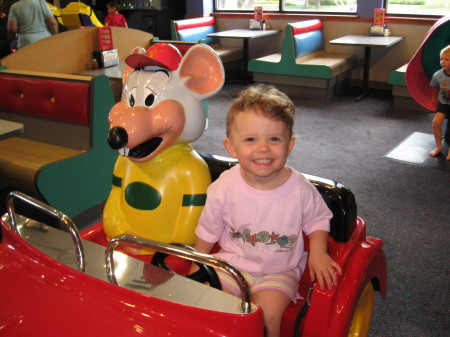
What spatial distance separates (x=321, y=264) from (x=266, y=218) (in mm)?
230

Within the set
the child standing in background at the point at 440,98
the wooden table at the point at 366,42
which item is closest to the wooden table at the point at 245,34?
the wooden table at the point at 366,42

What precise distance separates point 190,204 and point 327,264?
0.55 meters

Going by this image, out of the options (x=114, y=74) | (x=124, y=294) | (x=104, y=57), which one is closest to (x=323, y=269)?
(x=124, y=294)

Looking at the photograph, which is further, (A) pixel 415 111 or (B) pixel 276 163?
(A) pixel 415 111

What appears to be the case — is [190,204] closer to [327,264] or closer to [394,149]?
[327,264]

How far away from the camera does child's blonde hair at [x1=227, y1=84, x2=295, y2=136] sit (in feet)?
4.53

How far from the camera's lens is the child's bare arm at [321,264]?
1.42 m

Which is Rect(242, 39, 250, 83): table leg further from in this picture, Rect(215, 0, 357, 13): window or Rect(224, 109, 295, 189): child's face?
Rect(224, 109, 295, 189): child's face

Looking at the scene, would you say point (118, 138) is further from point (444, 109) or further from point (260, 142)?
point (444, 109)

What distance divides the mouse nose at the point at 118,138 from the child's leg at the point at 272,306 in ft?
2.18

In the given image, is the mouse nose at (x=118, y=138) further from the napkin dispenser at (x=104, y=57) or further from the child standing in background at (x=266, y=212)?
the napkin dispenser at (x=104, y=57)

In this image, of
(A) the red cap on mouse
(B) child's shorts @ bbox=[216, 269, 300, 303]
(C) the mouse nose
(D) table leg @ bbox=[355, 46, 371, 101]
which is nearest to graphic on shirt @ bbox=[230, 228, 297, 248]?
(B) child's shorts @ bbox=[216, 269, 300, 303]

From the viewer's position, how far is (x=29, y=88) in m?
3.11

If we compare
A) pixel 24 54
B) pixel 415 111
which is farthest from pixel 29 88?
pixel 415 111
